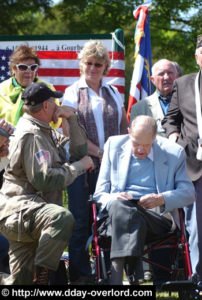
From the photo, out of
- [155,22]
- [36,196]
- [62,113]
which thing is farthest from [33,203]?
[155,22]

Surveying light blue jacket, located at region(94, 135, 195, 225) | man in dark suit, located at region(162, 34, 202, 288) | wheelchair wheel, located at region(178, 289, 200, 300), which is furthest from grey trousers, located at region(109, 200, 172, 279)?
man in dark suit, located at region(162, 34, 202, 288)

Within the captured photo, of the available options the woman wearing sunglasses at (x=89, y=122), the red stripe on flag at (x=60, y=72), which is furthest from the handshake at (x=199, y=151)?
the red stripe on flag at (x=60, y=72)

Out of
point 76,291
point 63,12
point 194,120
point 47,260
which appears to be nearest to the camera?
point 76,291

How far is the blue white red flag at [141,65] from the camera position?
7.85 m

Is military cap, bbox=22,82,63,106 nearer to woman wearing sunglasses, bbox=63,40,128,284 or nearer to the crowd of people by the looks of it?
the crowd of people

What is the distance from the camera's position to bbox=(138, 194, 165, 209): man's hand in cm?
562

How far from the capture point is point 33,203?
538 cm

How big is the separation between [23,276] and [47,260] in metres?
0.34

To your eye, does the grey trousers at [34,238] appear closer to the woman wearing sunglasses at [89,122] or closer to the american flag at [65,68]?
the woman wearing sunglasses at [89,122]

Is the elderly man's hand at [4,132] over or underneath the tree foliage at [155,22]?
Answer: underneath

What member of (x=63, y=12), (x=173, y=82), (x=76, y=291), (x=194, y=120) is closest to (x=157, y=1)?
(x=63, y=12)

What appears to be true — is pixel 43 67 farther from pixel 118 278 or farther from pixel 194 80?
pixel 118 278

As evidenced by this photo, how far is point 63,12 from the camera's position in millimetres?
13539

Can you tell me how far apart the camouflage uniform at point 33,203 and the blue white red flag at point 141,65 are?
2430 millimetres
